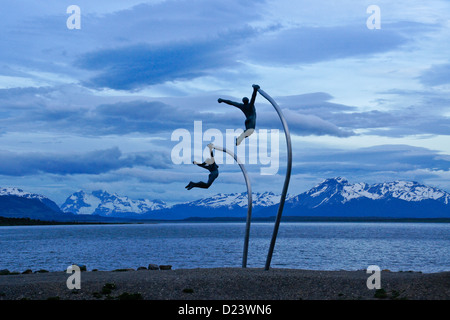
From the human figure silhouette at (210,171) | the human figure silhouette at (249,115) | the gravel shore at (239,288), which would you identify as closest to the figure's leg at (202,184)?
the human figure silhouette at (210,171)

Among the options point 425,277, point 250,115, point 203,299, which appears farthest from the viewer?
point 250,115

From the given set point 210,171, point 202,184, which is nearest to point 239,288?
point 202,184

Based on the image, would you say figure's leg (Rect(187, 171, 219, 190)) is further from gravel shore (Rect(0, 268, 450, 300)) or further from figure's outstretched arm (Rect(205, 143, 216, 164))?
gravel shore (Rect(0, 268, 450, 300))

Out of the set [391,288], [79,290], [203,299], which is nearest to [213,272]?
[203,299]

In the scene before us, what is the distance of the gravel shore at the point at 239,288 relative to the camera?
1900cm

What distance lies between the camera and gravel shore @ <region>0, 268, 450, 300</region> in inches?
748

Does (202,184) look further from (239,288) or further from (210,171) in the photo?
(239,288)

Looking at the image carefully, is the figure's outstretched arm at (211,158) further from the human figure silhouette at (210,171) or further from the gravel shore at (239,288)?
the gravel shore at (239,288)

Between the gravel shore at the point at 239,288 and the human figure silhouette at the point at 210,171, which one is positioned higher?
the human figure silhouette at the point at 210,171

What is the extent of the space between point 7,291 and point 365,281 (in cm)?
1290

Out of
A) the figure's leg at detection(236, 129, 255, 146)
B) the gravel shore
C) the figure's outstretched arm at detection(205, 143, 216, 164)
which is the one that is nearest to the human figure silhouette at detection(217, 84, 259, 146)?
the figure's leg at detection(236, 129, 255, 146)

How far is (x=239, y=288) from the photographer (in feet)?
A: 65.9
